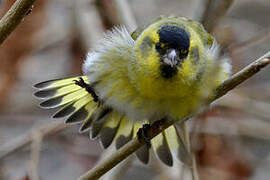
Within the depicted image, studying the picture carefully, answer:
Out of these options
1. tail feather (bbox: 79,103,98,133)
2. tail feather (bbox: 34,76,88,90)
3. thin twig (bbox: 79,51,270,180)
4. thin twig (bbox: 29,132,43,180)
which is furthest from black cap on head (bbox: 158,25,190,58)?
thin twig (bbox: 29,132,43,180)

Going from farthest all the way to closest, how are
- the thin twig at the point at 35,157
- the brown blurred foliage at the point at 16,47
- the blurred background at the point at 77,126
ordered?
the brown blurred foliage at the point at 16,47 → the blurred background at the point at 77,126 → the thin twig at the point at 35,157

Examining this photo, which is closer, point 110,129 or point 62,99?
point 62,99

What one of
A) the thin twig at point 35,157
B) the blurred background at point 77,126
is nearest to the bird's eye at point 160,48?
the blurred background at point 77,126

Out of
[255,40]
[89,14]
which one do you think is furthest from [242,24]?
[255,40]

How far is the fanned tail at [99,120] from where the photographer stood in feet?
9.81

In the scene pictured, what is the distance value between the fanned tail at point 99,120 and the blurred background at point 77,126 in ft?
0.93

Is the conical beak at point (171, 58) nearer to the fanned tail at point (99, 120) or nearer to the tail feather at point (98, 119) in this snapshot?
the fanned tail at point (99, 120)

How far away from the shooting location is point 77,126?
4500 mm

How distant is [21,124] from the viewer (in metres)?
4.67

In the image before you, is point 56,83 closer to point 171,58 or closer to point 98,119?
point 98,119

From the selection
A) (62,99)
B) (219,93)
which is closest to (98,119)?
(62,99)

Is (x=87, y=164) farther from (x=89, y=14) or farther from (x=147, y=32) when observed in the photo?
(x=147, y=32)

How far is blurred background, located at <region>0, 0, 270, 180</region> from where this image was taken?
3.68m

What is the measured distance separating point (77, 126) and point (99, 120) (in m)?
1.39
